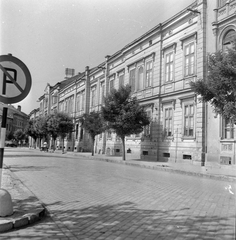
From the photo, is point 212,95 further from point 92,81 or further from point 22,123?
point 22,123

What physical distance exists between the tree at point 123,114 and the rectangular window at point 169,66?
350 cm

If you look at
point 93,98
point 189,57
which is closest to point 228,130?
point 189,57

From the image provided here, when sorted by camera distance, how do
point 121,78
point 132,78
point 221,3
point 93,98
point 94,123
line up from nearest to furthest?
1. point 221,3
2. point 132,78
3. point 94,123
4. point 121,78
5. point 93,98

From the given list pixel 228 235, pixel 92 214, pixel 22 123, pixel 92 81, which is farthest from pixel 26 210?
pixel 22 123

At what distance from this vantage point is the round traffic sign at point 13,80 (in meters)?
5.34

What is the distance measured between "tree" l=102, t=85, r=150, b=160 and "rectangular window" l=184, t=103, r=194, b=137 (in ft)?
10.7

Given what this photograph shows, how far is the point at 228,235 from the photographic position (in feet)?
15.1

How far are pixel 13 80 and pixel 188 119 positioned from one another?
18.1 meters

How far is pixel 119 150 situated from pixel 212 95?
64.2 ft

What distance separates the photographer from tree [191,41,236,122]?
12.0 meters

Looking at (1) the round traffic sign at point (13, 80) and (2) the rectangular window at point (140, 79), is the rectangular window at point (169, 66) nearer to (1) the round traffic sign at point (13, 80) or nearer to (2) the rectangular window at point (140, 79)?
(2) the rectangular window at point (140, 79)

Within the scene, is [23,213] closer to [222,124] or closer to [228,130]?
[228,130]

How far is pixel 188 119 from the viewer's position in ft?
72.1

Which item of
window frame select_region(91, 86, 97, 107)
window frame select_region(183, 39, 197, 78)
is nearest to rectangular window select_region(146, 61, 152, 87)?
window frame select_region(183, 39, 197, 78)
